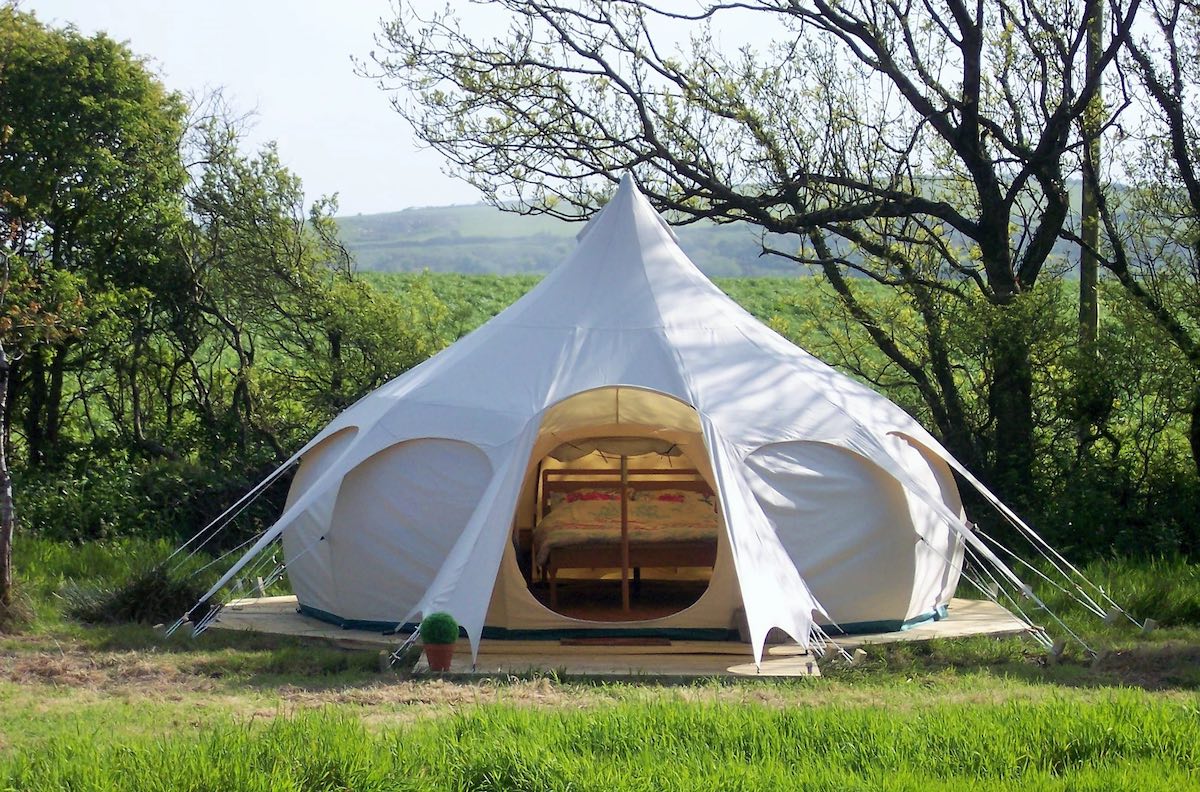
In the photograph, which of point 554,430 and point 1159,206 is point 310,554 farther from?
point 1159,206

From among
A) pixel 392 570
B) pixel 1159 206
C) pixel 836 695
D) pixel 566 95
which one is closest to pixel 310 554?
pixel 392 570

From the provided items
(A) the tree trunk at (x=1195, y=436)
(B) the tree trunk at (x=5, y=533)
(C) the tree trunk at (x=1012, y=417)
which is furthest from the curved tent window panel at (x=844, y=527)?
(B) the tree trunk at (x=5, y=533)

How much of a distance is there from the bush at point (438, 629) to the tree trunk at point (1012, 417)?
6106 millimetres

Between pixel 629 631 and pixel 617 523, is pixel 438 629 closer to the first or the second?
pixel 629 631

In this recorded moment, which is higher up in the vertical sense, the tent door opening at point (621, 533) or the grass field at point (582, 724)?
the tent door opening at point (621, 533)

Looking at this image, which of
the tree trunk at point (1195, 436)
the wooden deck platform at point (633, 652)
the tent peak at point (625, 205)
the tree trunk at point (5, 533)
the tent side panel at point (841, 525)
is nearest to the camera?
the wooden deck platform at point (633, 652)

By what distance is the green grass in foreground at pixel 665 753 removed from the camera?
189 inches

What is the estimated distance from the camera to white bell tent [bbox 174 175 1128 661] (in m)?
7.93

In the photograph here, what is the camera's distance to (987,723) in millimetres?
5531

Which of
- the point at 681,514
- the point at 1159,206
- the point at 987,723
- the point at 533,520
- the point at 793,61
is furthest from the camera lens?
the point at 793,61

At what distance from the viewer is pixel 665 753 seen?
17.1ft

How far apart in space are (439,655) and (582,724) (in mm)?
1734

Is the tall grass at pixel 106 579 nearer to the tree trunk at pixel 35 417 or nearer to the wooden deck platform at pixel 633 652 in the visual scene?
the wooden deck platform at pixel 633 652

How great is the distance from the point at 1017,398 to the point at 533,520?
425 cm
